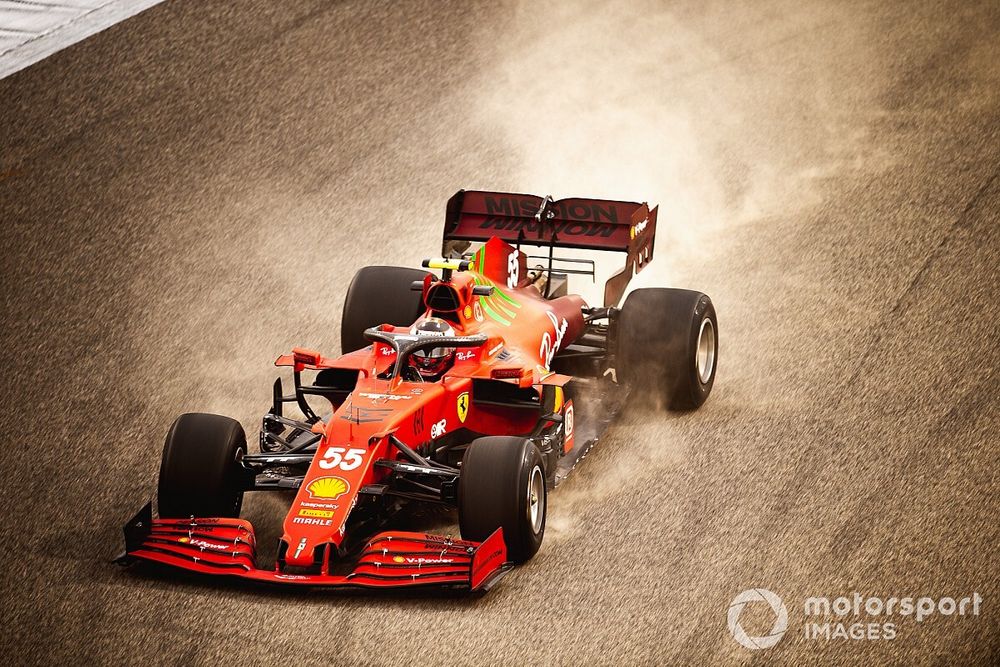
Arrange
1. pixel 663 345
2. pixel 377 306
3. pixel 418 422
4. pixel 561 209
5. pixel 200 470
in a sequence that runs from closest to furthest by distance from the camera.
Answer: pixel 200 470, pixel 418 422, pixel 663 345, pixel 377 306, pixel 561 209

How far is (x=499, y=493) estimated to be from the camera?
7.08 metres

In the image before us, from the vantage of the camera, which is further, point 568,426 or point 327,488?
point 568,426

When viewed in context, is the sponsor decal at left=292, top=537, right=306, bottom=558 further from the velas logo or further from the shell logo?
the velas logo

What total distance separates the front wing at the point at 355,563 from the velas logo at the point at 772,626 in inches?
50.5

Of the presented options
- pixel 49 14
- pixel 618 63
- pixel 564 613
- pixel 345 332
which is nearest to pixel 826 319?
pixel 345 332

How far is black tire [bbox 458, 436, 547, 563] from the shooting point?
23.2ft

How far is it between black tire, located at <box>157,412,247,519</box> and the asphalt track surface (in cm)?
46

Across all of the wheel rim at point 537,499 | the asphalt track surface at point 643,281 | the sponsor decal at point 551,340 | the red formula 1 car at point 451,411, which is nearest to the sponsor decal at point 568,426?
the red formula 1 car at point 451,411

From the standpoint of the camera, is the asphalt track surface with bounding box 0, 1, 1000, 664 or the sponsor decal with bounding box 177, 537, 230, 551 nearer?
the asphalt track surface with bounding box 0, 1, 1000, 664

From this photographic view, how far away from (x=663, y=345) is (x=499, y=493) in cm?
261

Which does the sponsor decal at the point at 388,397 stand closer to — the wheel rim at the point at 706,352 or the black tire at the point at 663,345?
the black tire at the point at 663,345

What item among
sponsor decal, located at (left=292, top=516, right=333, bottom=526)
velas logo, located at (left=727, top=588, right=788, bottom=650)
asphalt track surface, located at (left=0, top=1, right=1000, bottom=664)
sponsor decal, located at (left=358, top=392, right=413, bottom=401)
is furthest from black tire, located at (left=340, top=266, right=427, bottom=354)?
velas logo, located at (left=727, top=588, right=788, bottom=650)

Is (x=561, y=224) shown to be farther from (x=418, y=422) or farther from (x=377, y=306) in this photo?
(x=418, y=422)

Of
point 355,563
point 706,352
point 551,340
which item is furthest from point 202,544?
point 706,352
